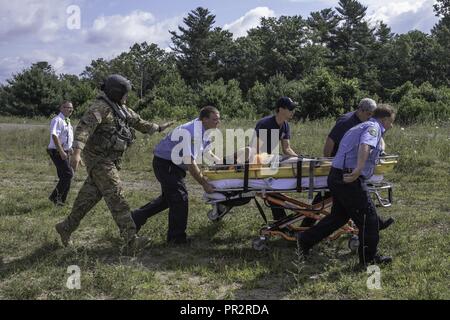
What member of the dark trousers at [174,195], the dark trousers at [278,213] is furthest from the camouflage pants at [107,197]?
the dark trousers at [278,213]

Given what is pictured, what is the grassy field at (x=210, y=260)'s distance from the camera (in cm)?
454

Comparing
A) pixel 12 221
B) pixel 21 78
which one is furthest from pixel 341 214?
pixel 21 78

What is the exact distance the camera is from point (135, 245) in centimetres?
567

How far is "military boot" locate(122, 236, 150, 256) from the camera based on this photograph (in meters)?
5.68

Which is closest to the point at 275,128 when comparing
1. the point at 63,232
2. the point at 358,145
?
the point at 358,145

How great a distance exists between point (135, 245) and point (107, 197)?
24.2 inches

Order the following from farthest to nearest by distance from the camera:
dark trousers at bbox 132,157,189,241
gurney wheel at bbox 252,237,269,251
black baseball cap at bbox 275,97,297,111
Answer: black baseball cap at bbox 275,97,297,111
dark trousers at bbox 132,157,189,241
gurney wheel at bbox 252,237,269,251

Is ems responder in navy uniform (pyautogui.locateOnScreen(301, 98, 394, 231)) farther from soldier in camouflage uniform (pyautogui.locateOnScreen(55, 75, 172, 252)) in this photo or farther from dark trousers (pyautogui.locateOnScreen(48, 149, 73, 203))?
dark trousers (pyautogui.locateOnScreen(48, 149, 73, 203))

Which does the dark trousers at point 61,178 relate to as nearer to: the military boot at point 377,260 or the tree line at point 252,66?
the military boot at point 377,260

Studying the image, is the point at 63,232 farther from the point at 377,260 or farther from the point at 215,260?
Answer: the point at 377,260

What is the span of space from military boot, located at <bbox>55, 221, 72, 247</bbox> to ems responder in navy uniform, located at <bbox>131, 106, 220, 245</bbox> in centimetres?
114

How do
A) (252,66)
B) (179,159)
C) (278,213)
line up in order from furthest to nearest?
(252,66) < (278,213) < (179,159)

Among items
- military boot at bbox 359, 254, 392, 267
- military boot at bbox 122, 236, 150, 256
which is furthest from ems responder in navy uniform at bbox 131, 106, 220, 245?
military boot at bbox 359, 254, 392, 267
